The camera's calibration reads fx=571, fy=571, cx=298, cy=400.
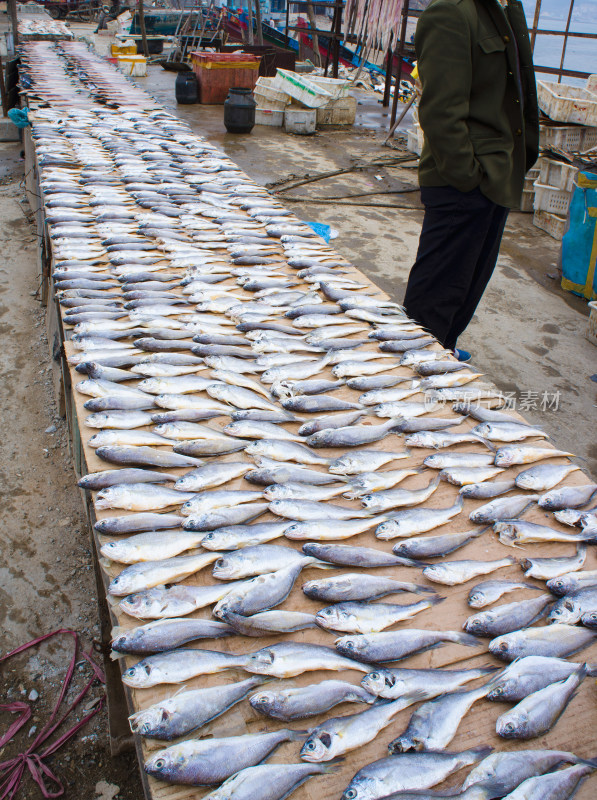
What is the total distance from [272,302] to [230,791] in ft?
8.95

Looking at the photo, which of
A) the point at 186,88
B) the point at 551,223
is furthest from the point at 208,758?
the point at 186,88

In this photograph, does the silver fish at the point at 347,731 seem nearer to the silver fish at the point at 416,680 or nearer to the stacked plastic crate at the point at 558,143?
the silver fish at the point at 416,680

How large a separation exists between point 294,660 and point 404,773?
0.39 metres

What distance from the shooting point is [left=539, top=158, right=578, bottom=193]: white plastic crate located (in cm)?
713

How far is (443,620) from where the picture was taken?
1827 mm

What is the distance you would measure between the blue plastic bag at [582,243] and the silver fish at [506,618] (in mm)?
5013

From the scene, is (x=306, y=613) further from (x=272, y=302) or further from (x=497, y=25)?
(x=497, y=25)

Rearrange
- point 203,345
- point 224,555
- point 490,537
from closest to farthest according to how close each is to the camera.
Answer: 1. point 224,555
2. point 490,537
3. point 203,345

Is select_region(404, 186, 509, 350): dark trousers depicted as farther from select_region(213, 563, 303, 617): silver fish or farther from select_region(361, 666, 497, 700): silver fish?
select_region(361, 666, 497, 700): silver fish

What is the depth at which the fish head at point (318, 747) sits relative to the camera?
1429mm

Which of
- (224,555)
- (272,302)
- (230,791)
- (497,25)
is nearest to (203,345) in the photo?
(272,302)

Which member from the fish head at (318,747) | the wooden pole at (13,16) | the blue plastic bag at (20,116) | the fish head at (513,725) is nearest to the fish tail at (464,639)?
the fish head at (513,725)

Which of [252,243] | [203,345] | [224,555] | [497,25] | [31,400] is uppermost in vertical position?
[497,25]

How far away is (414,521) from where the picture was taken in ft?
7.01
